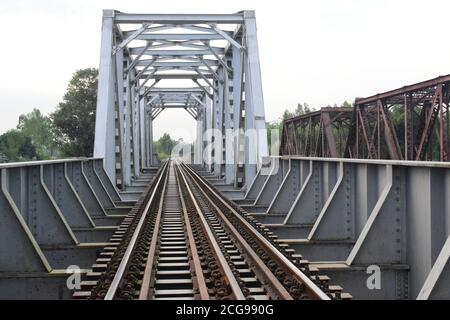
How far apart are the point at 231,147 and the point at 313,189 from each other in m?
12.7

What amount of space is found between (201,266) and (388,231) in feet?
8.04

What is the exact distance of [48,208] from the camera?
9883 mm

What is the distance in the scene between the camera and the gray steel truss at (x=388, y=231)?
6797 millimetres

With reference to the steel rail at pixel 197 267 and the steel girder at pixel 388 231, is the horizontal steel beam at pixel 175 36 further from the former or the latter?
the steel girder at pixel 388 231

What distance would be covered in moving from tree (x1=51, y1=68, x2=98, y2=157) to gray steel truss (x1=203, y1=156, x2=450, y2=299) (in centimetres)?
5089

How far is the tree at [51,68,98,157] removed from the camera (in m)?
59.4

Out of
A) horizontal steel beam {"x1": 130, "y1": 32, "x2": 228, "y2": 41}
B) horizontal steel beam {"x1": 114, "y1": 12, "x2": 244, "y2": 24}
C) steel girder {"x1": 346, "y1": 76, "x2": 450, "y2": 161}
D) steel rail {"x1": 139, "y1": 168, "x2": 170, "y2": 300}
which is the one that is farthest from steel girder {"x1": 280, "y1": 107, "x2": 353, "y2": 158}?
steel rail {"x1": 139, "y1": 168, "x2": 170, "y2": 300}

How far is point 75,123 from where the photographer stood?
60125mm

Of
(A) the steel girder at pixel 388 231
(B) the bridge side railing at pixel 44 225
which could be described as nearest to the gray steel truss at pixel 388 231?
(A) the steel girder at pixel 388 231

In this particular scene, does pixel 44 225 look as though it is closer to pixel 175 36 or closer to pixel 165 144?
pixel 175 36

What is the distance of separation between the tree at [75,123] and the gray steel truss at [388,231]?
5089 cm
